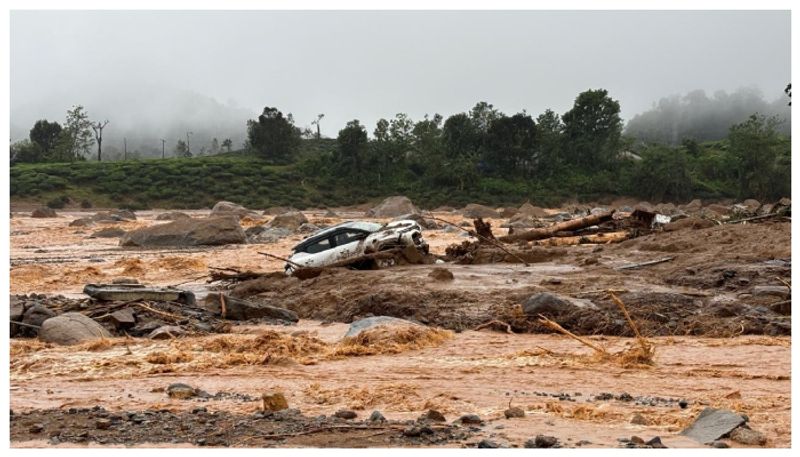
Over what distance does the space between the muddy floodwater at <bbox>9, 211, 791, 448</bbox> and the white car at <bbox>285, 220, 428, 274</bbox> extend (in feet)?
3.67

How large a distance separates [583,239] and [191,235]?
12.8 m

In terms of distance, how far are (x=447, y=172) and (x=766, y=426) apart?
209 ft

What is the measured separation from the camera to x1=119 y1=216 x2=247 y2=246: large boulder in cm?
2822

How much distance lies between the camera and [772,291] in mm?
12023

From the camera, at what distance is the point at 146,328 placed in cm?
1169

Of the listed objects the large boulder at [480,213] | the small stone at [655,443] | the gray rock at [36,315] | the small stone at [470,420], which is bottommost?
the large boulder at [480,213]

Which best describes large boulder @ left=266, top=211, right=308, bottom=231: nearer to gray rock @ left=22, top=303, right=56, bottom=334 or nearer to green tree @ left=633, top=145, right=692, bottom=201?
gray rock @ left=22, top=303, right=56, bottom=334

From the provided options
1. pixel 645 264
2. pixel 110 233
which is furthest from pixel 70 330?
pixel 110 233

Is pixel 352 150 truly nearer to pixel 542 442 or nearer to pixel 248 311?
pixel 248 311

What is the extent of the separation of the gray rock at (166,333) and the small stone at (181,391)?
3588 millimetres

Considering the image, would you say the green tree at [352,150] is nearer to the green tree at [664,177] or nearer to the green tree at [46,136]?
the green tree at [664,177]

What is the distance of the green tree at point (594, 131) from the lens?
7300 cm

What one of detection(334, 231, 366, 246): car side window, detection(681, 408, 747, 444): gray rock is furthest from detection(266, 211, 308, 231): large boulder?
detection(681, 408, 747, 444): gray rock

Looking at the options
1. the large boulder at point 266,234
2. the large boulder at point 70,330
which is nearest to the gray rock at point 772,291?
the large boulder at point 70,330
